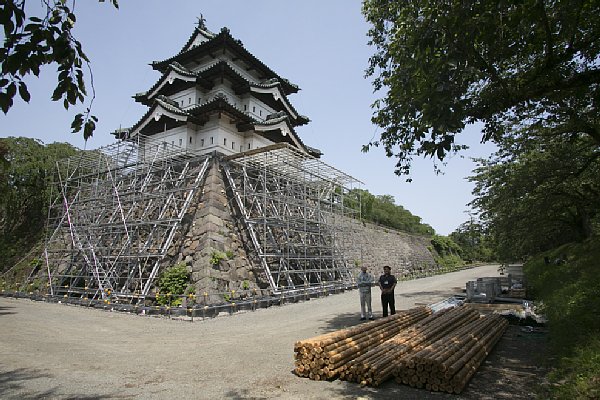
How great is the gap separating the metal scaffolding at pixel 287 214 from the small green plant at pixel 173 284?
3.21m

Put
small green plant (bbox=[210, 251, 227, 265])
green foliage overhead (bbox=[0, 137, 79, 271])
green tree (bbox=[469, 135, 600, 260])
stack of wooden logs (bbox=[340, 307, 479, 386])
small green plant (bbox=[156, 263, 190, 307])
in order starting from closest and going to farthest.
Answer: stack of wooden logs (bbox=[340, 307, 479, 386]) → green tree (bbox=[469, 135, 600, 260]) → small green plant (bbox=[156, 263, 190, 307]) → small green plant (bbox=[210, 251, 227, 265]) → green foliage overhead (bbox=[0, 137, 79, 271])

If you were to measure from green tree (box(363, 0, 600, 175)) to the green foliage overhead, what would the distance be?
22.2m


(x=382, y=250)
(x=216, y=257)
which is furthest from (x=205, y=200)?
(x=382, y=250)

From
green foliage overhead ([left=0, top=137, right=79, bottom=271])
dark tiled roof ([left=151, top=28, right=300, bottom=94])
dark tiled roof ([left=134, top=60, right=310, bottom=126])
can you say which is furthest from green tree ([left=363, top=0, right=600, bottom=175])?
green foliage overhead ([left=0, top=137, right=79, bottom=271])

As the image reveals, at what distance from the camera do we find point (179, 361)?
593 cm

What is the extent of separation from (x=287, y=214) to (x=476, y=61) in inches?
498

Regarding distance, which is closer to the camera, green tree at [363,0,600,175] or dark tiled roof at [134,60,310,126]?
green tree at [363,0,600,175]

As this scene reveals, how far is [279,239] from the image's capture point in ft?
54.7

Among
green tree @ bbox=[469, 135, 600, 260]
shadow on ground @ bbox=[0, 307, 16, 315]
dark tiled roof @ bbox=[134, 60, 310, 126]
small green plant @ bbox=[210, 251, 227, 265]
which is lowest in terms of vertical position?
shadow on ground @ bbox=[0, 307, 16, 315]

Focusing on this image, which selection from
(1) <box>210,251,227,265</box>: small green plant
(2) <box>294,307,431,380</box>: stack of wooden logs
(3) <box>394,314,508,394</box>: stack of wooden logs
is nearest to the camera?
(3) <box>394,314,508,394</box>: stack of wooden logs

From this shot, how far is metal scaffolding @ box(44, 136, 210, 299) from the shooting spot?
43.7ft

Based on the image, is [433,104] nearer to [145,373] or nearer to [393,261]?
[145,373]

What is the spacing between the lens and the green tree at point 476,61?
4125 mm

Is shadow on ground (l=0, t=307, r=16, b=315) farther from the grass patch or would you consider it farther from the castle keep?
the grass patch
